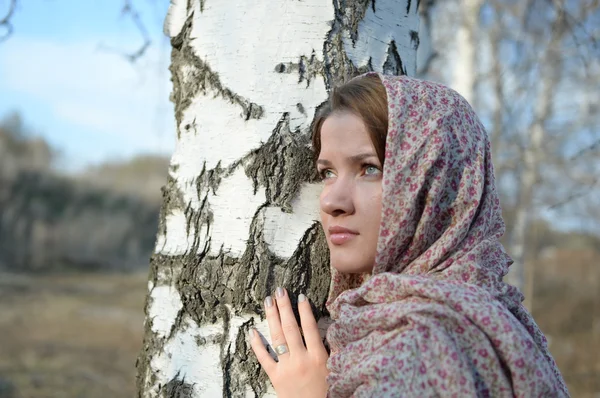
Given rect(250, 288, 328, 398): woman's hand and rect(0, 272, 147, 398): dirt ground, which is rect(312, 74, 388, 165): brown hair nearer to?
rect(250, 288, 328, 398): woman's hand

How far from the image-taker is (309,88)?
1571mm

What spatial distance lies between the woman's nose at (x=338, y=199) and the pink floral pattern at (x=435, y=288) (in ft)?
0.32

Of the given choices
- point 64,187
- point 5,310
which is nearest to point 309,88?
point 5,310

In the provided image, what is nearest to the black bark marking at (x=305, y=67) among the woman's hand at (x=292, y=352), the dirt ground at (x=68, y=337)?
the woman's hand at (x=292, y=352)

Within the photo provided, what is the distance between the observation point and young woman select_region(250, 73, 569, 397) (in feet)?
4.25

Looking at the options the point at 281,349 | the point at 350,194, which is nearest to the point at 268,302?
the point at 281,349

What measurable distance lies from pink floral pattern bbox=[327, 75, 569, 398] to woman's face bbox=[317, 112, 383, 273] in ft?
0.16

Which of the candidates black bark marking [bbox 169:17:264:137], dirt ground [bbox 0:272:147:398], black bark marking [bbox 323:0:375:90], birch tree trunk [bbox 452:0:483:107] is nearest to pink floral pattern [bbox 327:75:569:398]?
black bark marking [bbox 323:0:375:90]

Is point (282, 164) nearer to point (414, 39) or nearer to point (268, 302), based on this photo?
point (268, 302)

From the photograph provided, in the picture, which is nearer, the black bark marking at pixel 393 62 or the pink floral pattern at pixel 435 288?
the pink floral pattern at pixel 435 288

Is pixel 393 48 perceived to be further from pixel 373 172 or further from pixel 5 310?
pixel 5 310

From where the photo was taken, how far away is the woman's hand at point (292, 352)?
1.44 meters

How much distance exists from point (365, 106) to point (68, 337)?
973 cm

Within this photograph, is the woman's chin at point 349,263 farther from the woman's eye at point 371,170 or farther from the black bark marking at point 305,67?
the black bark marking at point 305,67
